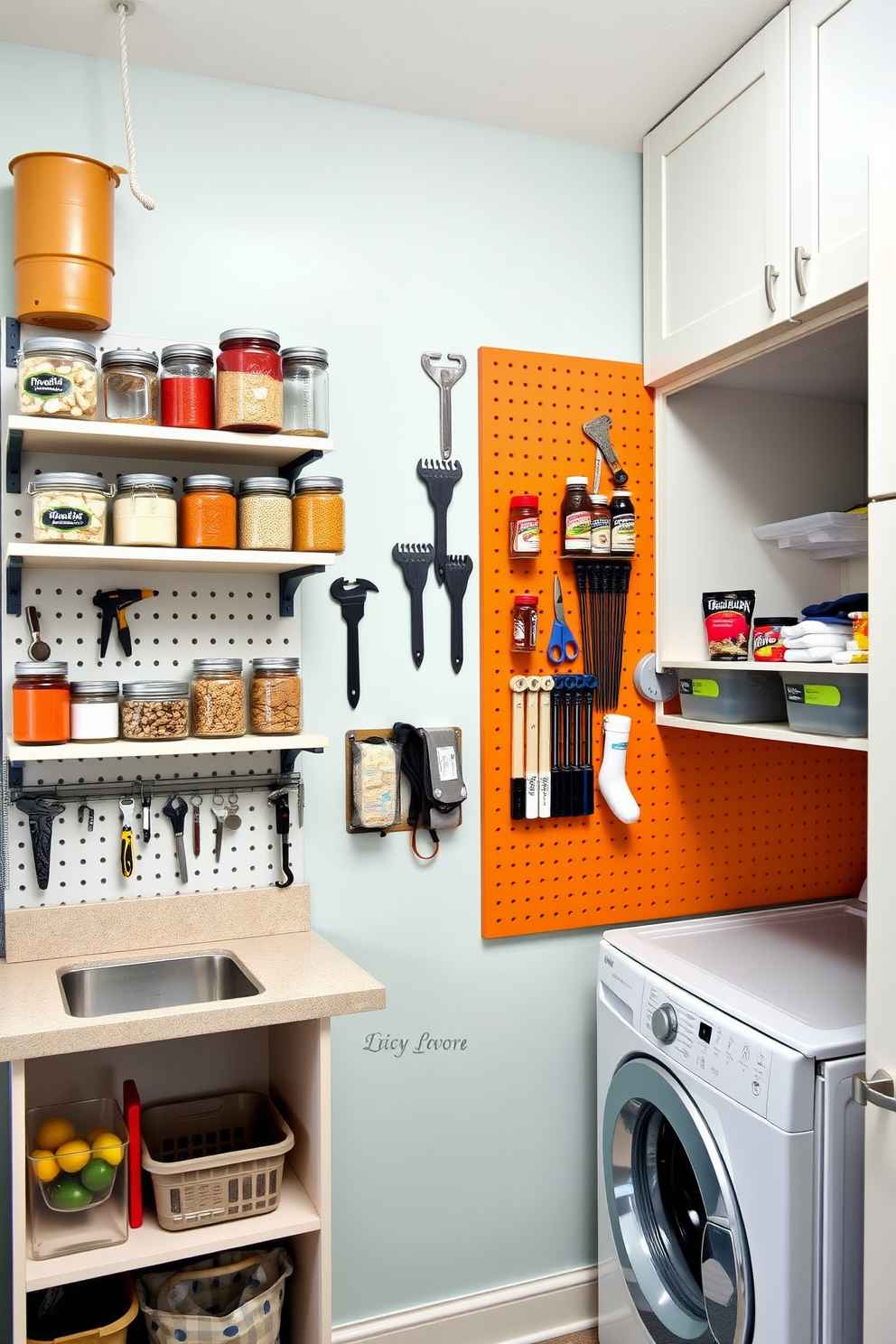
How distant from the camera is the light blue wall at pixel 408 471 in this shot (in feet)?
6.80

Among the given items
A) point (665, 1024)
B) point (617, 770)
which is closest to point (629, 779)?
point (617, 770)

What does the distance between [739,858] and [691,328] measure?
1288 mm

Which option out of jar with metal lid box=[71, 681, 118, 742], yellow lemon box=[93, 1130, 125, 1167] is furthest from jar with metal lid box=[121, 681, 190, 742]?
yellow lemon box=[93, 1130, 125, 1167]

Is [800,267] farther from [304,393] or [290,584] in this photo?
[290,584]

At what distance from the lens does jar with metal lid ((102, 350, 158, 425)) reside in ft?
5.78

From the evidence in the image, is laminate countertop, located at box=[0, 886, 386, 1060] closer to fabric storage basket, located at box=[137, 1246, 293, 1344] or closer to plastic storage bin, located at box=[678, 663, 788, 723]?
fabric storage basket, located at box=[137, 1246, 293, 1344]

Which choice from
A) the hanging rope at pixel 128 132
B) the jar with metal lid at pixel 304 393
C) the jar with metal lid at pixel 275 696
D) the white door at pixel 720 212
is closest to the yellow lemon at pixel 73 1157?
the jar with metal lid at pixel 275 696

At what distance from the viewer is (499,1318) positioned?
2301mm

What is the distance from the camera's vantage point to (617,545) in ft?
7.56

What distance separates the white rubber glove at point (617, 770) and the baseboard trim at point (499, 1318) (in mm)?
1105

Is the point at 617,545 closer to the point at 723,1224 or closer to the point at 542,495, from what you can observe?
the point at 542,495

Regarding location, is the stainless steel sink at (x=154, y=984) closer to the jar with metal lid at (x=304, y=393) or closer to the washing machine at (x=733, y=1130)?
the washing machine at (x=733, y=1130)

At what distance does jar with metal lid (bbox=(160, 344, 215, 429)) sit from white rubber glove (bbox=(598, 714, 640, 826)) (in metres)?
1.13

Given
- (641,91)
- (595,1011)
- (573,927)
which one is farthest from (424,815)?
(641,91)
